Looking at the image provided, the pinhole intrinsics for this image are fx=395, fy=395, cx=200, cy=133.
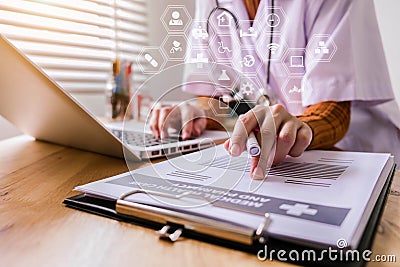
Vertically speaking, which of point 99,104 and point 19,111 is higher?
point 19,111

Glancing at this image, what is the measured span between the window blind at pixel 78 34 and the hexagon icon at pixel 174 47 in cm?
44

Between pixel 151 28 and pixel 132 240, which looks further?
pixel 151 28

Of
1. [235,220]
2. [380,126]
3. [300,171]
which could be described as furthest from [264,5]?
[235,220]

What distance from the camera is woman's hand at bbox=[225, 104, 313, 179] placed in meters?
0.40

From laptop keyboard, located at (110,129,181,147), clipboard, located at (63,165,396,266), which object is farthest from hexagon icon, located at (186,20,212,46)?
clipboard, located at (63,165,396,266)

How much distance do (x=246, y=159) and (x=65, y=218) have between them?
18 centimetres

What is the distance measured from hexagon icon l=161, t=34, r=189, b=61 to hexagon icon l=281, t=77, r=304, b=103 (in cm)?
25

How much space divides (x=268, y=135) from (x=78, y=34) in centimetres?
88

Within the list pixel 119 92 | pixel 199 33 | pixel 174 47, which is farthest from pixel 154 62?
pixel 119 92

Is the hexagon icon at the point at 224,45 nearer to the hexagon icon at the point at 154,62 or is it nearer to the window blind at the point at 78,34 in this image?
the hexagon icon at the point at 154,62

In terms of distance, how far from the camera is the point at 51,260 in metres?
0.25

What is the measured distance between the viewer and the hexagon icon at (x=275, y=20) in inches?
30.8

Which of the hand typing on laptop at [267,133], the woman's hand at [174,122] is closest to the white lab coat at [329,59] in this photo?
the woman's hand at [174,122]

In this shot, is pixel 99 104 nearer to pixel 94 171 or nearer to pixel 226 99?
pixel 94 171
